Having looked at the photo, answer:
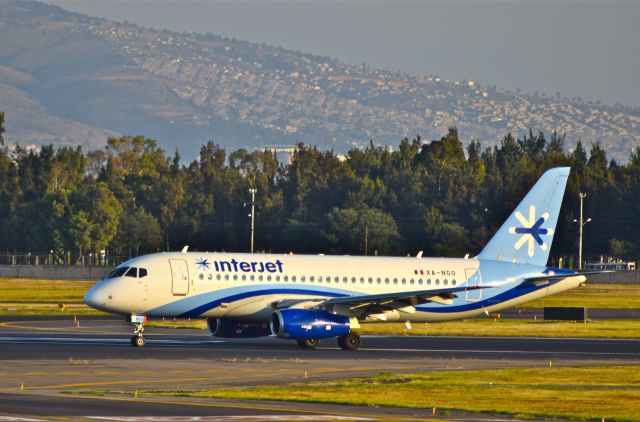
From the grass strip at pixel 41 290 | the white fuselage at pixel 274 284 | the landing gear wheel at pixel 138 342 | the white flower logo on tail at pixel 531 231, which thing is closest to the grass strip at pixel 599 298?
the white flower logo on tail at pixel 531 231

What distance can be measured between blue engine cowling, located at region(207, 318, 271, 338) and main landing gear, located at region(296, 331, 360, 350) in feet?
6.72

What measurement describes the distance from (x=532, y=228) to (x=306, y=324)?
14.7 metres

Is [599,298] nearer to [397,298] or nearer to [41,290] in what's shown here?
[41,290]

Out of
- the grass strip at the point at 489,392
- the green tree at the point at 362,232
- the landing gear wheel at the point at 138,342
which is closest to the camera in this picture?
the grass strip at the point at 489,392

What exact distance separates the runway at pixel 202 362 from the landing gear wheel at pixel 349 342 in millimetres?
458

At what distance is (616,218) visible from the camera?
169875 millimetres

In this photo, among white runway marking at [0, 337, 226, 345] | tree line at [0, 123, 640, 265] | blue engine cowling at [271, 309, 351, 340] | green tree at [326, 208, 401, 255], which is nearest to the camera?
blue engine cowling at [271, 309, 351, 340]

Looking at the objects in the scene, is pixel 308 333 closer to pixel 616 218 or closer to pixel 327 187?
pixel 616 218

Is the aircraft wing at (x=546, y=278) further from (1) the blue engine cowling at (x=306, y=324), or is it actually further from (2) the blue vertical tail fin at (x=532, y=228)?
(1) the blue engine cowling at (x=306, y=324)

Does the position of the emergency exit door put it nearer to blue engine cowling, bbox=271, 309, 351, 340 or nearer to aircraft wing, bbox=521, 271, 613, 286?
blue engine cowling, bbox=271, 309, 351, 340

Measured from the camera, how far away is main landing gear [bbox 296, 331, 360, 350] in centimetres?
5469

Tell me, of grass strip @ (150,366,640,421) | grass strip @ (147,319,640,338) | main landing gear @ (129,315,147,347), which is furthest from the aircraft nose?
grass strip @ (147,319,640,338)

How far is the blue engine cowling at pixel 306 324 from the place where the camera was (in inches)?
2067

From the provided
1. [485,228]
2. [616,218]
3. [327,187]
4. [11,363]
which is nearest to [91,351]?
[11,363]
